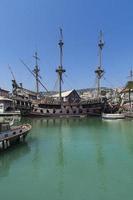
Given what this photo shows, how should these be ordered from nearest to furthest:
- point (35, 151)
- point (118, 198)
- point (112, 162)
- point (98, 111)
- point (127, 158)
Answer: point (118, 198) → point (112, 162) → point (127, 158) → point (35, 151) → point (98, 111)

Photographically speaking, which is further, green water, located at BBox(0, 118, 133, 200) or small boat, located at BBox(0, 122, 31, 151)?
small boat, located at BBox(0, 122, 31, 151)

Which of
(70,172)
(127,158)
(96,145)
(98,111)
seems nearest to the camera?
(70,172)

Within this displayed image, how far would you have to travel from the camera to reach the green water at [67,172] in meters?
13.1

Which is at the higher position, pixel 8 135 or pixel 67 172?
pixel 8 135

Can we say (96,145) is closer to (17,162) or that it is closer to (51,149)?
(51,149)

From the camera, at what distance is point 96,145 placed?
26516 millimetres

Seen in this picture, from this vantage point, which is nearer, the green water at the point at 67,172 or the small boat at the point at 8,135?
the green water at the point at 67,172

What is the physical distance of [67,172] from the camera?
1672 centimetres

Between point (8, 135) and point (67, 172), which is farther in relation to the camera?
point (8, 135)

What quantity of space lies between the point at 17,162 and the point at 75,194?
8.20 metres

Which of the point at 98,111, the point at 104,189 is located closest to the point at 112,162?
the point at 104,189

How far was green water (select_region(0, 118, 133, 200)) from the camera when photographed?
13069 mm

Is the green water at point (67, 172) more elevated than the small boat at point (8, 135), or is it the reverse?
the small boat at point (8, 135)

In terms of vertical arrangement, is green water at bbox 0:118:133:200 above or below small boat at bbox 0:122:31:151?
below
